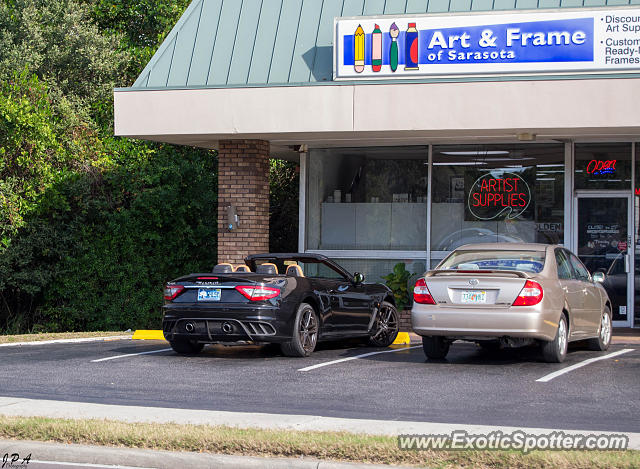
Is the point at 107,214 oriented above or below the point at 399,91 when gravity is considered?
below

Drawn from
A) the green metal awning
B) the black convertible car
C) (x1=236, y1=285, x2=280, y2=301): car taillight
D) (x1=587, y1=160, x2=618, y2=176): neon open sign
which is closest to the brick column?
the green metal awning

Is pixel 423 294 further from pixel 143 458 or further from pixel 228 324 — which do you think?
pixel 143 458

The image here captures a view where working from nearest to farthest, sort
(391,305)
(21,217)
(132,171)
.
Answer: (391,305)
(21,217)
(132,171)

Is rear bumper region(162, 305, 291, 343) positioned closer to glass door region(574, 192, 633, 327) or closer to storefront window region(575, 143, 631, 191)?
glass door region(574, 192, 633, 327)

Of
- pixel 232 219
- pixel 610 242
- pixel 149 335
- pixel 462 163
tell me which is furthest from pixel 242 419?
pixel 610 242

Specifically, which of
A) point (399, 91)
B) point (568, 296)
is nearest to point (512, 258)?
point (568, 296)

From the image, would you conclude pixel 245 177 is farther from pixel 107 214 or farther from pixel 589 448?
pixel 589 448

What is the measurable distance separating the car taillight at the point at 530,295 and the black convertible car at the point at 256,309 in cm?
289

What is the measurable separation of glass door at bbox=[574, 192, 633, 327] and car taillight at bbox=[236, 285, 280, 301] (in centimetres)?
730

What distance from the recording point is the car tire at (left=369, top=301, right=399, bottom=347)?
47.5ft

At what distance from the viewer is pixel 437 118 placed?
604 inches

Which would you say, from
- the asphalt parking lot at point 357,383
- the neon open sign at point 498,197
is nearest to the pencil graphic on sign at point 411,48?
the neon open sign at point 498,197

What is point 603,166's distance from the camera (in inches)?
685

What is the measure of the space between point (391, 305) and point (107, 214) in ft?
29.8
